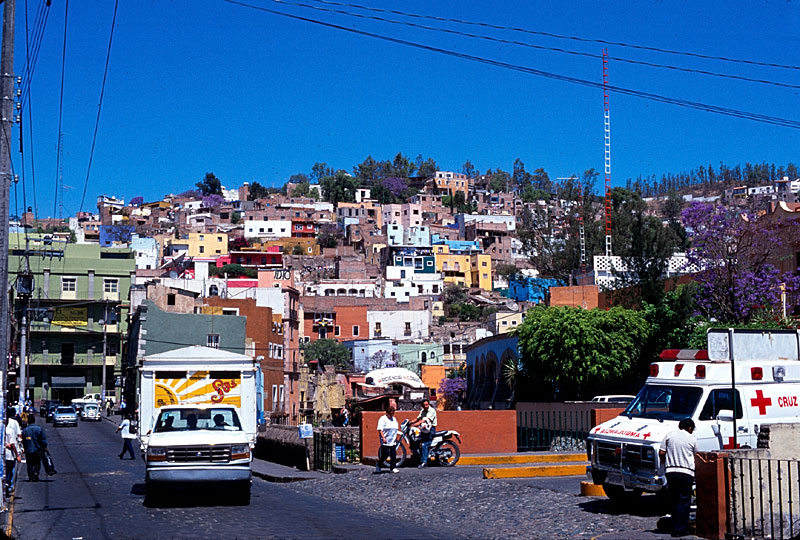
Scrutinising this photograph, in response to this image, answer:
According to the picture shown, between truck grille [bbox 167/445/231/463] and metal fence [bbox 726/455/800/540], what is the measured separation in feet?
27.5

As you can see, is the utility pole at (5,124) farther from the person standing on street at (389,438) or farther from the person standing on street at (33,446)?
the person standing on street at (389,438)

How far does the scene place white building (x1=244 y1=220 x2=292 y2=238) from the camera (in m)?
168

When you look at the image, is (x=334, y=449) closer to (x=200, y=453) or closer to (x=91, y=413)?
(x=200, y=453)

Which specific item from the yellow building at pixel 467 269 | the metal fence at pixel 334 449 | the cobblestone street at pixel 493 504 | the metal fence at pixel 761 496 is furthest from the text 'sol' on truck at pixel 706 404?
the yellow building at pixel 467 269

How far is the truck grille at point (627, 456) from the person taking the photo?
13.5m

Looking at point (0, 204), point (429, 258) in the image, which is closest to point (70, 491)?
point (0, 204)

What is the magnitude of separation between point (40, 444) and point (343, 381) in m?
60.5

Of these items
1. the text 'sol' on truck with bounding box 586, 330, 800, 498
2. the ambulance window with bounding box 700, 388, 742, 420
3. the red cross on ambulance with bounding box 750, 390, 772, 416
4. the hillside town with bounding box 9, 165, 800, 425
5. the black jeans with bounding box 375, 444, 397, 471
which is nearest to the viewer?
the text 'sol' on truck with bounding box 586, 330, 800, 498

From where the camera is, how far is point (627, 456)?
13820mm

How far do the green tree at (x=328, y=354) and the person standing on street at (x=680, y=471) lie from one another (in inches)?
3189

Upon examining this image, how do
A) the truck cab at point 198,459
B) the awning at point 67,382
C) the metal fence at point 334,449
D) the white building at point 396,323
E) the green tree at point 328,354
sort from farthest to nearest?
the white building at point 396,323, the green tree at point 328,354, the awning at point 67,382, the metal fence at point 334,449, the truck cab at point 198,459

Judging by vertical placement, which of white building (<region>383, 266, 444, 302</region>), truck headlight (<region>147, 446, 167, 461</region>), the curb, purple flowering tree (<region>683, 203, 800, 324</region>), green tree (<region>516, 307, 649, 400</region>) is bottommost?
the curb

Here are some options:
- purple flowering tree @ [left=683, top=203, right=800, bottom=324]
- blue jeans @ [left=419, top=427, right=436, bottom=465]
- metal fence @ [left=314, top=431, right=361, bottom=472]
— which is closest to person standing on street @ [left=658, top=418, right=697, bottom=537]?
blue jeans @ [left=419, top=427, right=436, bottom=465]

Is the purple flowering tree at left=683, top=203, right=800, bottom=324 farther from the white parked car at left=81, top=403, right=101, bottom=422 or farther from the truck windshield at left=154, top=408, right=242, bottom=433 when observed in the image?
the white parked car at left=81, top=403, right=101, bottom=422
